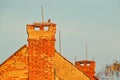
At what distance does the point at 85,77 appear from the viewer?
1672 centimetres

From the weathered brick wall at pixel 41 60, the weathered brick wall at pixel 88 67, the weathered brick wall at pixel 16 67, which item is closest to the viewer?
the weathered brick wall at pixel 41 60

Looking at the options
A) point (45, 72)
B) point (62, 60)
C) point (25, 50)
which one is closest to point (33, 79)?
point (45, 72)

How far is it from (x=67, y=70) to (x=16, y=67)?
411cm

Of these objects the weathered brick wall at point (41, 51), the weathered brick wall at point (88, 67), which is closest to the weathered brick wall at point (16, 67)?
the weathered brick wall at point (41, 51)

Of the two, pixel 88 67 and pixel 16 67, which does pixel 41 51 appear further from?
pixel 88 67

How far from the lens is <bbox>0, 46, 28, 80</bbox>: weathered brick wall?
1327 centimetres

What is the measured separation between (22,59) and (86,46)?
423 inches

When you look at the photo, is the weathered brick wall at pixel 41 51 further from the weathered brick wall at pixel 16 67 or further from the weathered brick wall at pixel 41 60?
the weathered brick wall at pixel 16 67

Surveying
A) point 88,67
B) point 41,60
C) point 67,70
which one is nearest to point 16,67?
point 41,60

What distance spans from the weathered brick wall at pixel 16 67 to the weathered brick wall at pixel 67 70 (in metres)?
3.35

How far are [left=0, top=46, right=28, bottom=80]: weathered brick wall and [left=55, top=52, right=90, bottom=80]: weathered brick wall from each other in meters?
3.35

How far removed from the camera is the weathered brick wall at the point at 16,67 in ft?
43.5

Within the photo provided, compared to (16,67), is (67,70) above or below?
below

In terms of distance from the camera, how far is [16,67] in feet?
44.1
